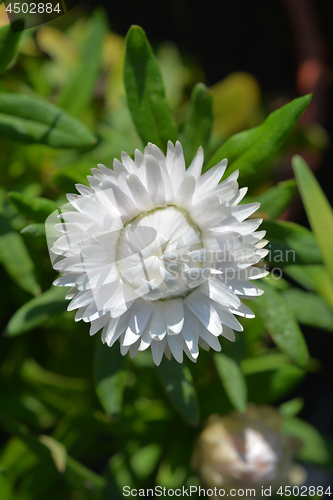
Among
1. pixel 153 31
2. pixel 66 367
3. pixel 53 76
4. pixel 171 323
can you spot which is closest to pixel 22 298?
pixel 66 367

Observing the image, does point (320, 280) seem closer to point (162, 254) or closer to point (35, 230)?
point (162, 254)

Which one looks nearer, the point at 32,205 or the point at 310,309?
the point at 32,205

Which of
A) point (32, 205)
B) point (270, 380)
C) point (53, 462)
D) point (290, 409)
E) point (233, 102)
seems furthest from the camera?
point (233, 102)

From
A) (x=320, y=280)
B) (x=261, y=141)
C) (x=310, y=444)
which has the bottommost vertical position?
(x=310, y=444)

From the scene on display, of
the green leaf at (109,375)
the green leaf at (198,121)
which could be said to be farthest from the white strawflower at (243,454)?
the green leaf at (198,121)

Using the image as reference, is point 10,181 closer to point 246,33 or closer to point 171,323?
point 171,323

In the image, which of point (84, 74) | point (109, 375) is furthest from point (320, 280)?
point (84, 74)
